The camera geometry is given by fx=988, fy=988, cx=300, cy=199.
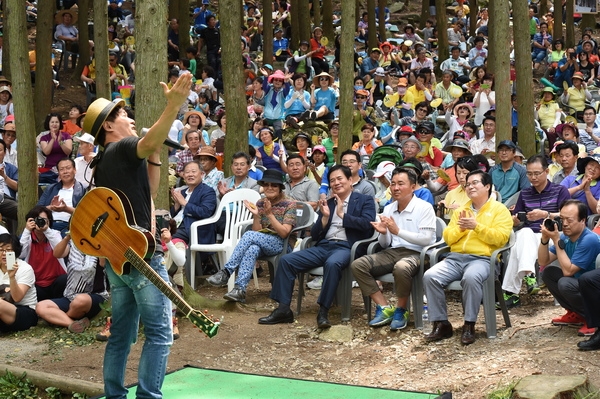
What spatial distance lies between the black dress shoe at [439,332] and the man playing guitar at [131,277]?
11.3 ft

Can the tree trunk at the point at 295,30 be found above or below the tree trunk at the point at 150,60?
above

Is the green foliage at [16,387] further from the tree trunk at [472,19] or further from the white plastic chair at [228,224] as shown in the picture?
the tree trunk at [472,19]

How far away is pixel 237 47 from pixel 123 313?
26.3 feet

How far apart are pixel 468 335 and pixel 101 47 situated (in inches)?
335

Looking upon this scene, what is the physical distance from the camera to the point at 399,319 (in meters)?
9.00

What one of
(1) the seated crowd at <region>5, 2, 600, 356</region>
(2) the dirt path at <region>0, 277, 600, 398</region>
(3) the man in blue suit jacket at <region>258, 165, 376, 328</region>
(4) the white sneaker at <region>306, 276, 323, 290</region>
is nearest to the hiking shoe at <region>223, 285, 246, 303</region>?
(1) the seated crowd at <region>5, 2, 600, 356</region>

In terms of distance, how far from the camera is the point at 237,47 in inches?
521

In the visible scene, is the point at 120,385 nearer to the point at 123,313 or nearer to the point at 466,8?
the point at 123,313

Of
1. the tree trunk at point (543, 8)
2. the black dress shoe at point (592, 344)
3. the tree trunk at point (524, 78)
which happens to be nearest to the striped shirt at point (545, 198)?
the black dress shoe at point (592, 344)

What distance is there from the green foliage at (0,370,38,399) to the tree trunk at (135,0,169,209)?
252cm

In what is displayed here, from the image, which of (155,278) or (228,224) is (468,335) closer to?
(228,224)

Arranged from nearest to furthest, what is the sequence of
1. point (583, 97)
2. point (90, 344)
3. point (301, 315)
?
point (90, 344), point (301, 315), point (583, 97)

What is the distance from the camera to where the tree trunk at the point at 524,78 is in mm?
13328

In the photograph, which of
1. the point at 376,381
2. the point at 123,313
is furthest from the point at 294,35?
the point at 123,313
